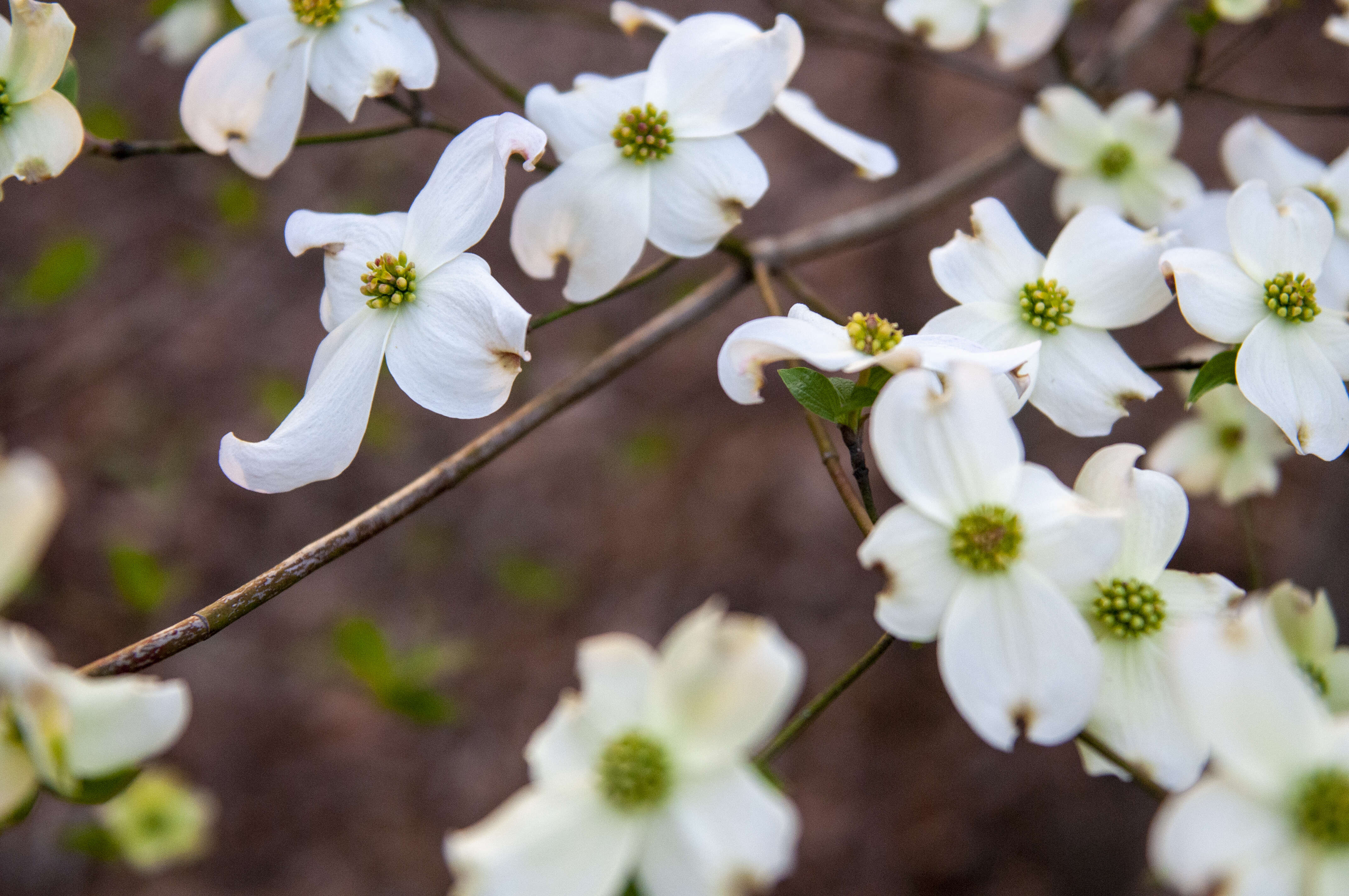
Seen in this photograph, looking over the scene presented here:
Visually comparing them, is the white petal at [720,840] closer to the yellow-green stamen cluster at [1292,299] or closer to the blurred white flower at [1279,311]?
the blurred white flower at [1279,311]

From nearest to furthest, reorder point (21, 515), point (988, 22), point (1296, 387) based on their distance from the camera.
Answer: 1. point (21, 515)
2. point (1296, 387)
3. point (988, 22)

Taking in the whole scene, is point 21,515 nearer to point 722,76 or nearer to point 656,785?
point 656,785

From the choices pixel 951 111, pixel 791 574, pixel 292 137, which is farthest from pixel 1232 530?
pixel 292 137

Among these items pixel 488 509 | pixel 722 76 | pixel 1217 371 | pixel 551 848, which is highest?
pixel 722 76

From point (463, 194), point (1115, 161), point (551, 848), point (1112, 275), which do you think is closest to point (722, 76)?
point (463, 194)

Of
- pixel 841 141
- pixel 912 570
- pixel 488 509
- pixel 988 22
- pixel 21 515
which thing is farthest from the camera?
pixel 488 509

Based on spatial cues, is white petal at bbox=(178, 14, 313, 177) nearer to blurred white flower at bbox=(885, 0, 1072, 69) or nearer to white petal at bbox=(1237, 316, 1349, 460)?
blurred white flower at bbox=(885, 0, 1072, 69)

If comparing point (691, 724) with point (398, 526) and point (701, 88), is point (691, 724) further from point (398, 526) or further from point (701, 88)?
point (398, 526)
